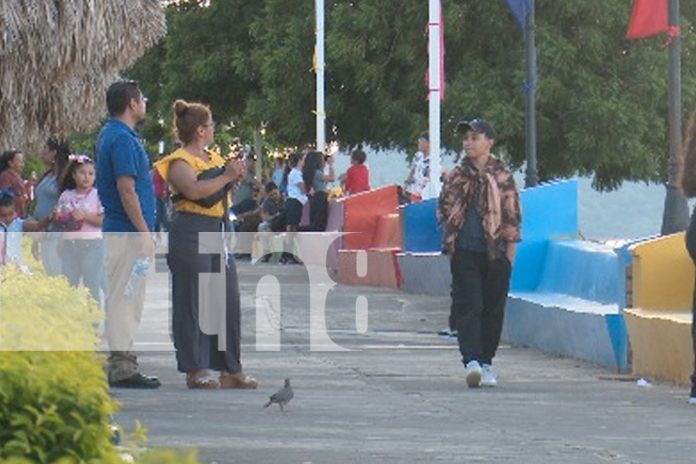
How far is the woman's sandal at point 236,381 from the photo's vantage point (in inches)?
578

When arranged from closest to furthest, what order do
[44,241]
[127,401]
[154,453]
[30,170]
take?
[154,453]
[127,401]
[44,241]
[30,170]

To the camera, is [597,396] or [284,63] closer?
[597,396]

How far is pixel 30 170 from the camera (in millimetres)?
82938

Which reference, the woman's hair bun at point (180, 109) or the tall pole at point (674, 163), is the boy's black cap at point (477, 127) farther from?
the tall pole at point (674, 163)

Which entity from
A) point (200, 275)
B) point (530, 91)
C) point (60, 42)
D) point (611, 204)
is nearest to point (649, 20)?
point (530, 91)

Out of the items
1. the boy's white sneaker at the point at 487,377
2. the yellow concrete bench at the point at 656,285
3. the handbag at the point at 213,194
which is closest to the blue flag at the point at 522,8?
the yellow concrete bench at the point at 656,285

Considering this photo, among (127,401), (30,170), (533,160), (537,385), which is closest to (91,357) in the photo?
(127,401)

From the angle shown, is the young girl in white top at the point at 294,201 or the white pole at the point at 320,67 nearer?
the young girl in white top at the point at 294,201

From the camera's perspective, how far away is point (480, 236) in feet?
51.3

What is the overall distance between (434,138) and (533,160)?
1541 millimetres

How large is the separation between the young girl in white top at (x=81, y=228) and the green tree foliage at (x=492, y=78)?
104ft

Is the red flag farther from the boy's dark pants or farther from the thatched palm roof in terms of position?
the boy's dark pants

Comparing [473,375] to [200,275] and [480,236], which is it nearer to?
[480,236]

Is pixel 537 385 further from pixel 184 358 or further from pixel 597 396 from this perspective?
pixel 184 358
